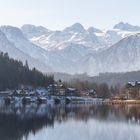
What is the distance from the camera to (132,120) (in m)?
90.2

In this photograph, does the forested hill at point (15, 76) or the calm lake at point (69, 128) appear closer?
the calm lake at point (69, 128)

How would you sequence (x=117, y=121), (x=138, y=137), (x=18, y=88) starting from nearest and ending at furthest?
(x=138, y=137), (x=117, y=121), (x=18, y=88)

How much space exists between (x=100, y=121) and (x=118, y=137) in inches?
916

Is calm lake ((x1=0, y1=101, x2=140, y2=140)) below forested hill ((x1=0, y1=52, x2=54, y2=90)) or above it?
below

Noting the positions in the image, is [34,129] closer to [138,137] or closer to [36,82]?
[138,137]

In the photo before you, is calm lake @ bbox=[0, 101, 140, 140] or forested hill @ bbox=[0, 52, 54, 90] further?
forested hill @ bbox=[0, 52, 54, 90]

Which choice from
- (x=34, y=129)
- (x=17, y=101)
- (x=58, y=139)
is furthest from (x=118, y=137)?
(x=17, y=101)

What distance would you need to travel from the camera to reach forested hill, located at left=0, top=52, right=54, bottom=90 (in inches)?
6511

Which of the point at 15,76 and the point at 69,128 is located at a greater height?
the point at 15,76

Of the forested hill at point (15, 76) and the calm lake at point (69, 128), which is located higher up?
the forested hill at point (15, 76)

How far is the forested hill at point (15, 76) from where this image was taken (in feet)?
→ 543

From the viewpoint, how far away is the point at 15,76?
565 feet

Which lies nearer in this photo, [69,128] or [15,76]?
[69,128]

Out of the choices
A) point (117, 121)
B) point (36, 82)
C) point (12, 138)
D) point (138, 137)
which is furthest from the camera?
point (36, 82)
